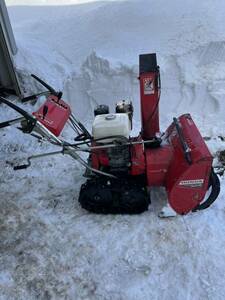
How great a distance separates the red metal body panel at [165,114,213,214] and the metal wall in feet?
11.1

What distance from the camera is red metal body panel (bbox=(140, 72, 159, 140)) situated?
4.02 meters

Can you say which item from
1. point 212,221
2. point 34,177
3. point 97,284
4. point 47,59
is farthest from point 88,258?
point 47,59

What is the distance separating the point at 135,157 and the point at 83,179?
3.24ft

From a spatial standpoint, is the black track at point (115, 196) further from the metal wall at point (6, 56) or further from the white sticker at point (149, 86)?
the metal wall at point (6, 56)

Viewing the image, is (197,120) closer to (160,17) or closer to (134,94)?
(134,94)

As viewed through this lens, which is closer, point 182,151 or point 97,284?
point 97,284

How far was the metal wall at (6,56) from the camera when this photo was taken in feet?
20.0

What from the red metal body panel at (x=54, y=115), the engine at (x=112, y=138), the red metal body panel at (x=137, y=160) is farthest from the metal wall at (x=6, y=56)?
the red metal body panel at (x=137, y=160)

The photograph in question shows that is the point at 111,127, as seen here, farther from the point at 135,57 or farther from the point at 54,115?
the point at 135,57

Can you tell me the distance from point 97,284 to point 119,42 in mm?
4580

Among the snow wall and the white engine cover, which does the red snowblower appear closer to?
the white engine cover

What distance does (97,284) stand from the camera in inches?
135

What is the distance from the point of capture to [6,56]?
6234mm

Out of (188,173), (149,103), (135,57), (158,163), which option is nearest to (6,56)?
(135,57)
